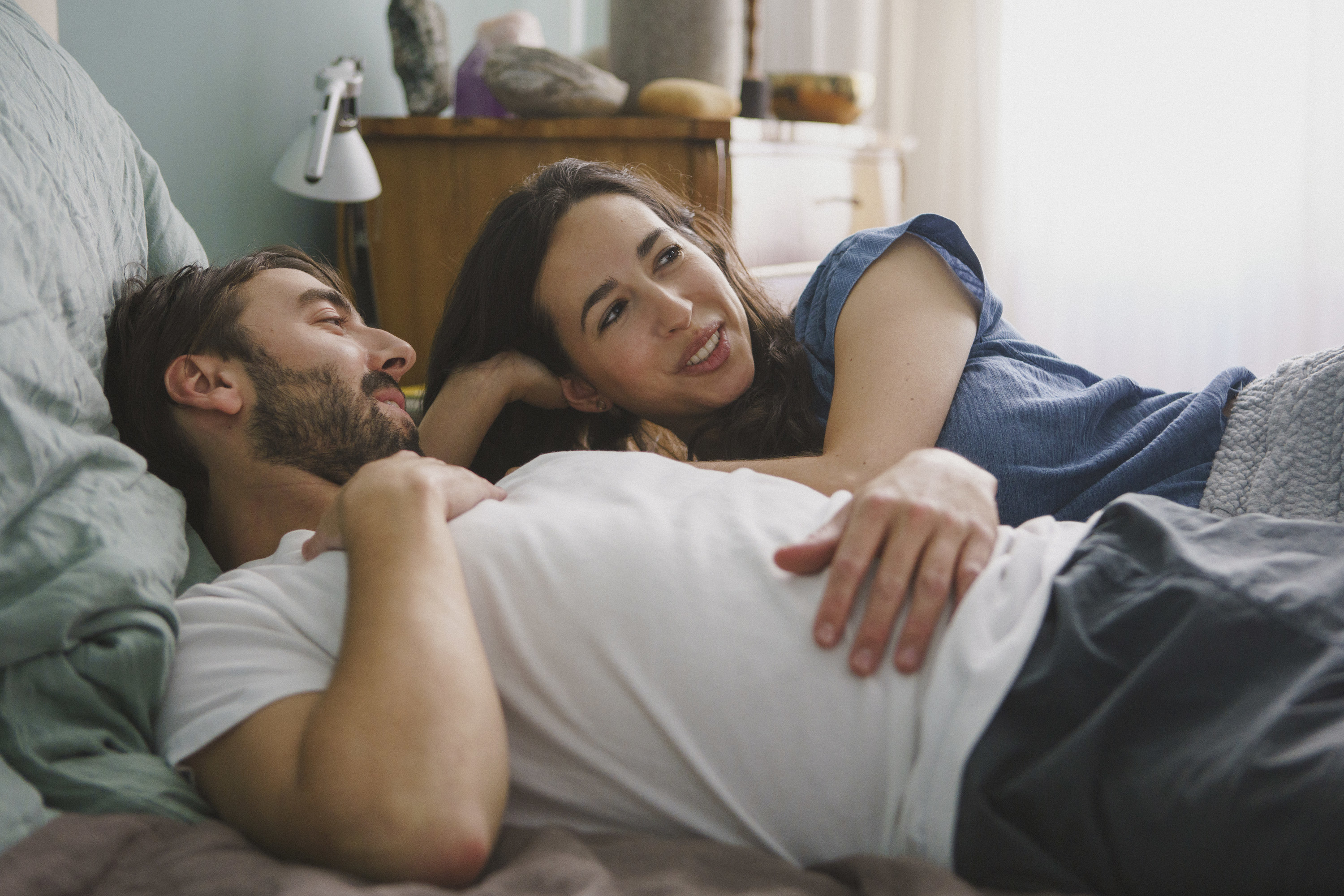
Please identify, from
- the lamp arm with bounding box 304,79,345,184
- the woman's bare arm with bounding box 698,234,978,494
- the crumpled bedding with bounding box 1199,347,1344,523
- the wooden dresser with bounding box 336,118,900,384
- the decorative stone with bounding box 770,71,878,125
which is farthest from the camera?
the decorative stone with bounding box 770,71,878,125

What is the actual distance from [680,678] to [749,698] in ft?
0.15

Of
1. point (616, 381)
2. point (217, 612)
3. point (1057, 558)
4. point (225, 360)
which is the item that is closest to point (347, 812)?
point (217, 612)

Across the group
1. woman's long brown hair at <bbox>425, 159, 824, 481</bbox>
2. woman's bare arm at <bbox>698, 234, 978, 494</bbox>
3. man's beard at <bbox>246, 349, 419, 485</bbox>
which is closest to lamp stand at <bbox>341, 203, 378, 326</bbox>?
woman's long brown hair at <bbox>425, 159, 824, 481</bbox>

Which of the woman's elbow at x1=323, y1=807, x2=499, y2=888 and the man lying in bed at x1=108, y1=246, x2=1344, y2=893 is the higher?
the man lying in bed at x1=108, y1=246, x2=1344, y2=893

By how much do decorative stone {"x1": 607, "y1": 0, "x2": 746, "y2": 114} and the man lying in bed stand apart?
1538 millimetres

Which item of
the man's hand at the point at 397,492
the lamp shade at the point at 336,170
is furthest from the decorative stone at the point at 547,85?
the man's hand at the point at 397,492

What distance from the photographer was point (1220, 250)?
2.80 m

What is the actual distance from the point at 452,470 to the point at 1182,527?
554 millimetres

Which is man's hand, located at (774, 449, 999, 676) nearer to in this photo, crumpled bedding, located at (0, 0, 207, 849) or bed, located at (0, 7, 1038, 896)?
bed, located at (0, 7, 1038, 896)

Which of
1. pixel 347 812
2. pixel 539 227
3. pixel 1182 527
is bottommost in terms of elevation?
pixel 347 812

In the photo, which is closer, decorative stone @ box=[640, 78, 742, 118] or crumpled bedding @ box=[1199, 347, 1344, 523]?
crumpled bedding @ box=[1199, 347, 1344, 523]

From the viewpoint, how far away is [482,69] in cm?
214

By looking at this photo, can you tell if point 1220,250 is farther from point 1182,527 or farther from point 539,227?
point 1182,527

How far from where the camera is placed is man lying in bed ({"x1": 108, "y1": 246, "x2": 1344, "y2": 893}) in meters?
0.59
